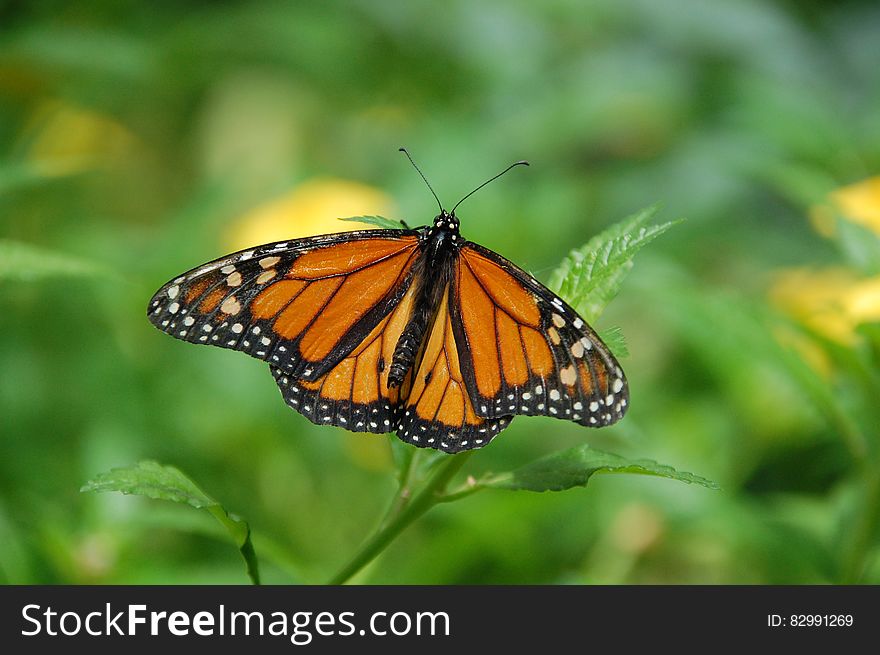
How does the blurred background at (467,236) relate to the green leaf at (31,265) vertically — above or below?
above

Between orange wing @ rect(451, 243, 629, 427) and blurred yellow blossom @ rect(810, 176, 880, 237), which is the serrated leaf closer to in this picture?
orange wing @ rect(451, 243, 629, 427)

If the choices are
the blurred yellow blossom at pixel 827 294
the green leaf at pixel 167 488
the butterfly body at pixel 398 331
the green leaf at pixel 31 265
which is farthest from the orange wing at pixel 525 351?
the blurred yellow blossom at pixel 827 294

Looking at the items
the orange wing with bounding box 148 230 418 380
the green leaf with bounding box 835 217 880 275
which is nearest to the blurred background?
the green leaf with bounding box 835 217 880 275

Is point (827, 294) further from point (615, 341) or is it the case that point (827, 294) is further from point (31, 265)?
point (31, 265)

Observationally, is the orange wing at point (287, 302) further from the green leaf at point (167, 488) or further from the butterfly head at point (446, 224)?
the green leaf at point (167, 488)

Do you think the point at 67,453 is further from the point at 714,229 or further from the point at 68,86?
the point at 714,229

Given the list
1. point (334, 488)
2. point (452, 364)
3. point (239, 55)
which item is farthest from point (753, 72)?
point (452, 364)
